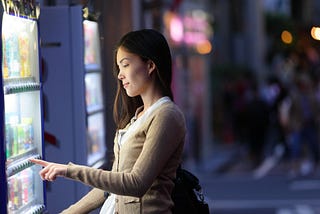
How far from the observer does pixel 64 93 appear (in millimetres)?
6461

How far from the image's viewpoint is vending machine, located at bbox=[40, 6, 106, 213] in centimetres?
636

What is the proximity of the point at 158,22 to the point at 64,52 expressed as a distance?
7553 mm

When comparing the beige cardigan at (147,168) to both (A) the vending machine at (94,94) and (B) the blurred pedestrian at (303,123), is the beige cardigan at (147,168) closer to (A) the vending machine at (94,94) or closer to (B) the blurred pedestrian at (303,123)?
(A) the vending machine at (94,94)

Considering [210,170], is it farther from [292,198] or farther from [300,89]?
[292,198]

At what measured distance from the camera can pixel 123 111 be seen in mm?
4402

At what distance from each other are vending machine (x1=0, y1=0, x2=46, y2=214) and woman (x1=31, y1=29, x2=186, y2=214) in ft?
2.17

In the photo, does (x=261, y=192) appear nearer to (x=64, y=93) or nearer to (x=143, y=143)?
(x=64, y=93)

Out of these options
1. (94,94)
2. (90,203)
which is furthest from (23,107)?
(94,94)

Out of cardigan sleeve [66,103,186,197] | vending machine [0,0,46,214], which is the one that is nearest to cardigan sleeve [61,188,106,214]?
vending machine [0,0,46,214]

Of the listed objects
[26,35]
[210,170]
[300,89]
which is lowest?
[210,170]

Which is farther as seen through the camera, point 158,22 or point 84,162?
point 158,22

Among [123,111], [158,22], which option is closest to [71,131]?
[123,111]

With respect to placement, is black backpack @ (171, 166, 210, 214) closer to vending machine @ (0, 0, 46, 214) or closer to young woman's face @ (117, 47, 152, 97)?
young woman's face @ (117, 47, 152, 97)

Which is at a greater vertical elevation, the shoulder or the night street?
the shoulder
